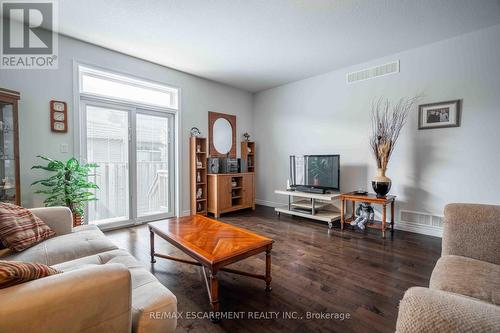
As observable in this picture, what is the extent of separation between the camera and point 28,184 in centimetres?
269

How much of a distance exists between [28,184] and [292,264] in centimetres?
312

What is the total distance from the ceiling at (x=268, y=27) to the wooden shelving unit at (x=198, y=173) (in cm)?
136

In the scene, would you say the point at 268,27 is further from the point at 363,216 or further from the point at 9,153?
the point at 9,153

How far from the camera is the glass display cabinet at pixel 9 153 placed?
2340mm

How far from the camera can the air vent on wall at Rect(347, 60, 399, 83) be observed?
3.41 m

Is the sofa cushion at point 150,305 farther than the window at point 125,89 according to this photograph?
No

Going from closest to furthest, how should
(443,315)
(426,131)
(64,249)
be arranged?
(443,315), (64,249), (426,131)

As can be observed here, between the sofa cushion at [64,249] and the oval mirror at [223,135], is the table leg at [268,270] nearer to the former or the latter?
the sofa cushion at [64,249]

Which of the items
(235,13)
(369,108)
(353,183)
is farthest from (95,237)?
(369,108)

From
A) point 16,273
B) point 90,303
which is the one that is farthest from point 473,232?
point 16,273

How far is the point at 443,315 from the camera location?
68cm

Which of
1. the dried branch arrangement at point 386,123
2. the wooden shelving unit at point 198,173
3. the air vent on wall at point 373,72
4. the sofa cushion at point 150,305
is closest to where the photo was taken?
the sofa cushion at point 150,305

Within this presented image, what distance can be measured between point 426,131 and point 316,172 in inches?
63.1

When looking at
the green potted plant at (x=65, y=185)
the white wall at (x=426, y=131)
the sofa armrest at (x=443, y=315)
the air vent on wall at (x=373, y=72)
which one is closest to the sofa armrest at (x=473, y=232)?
the sofa armrest at (x=443, y=315)
